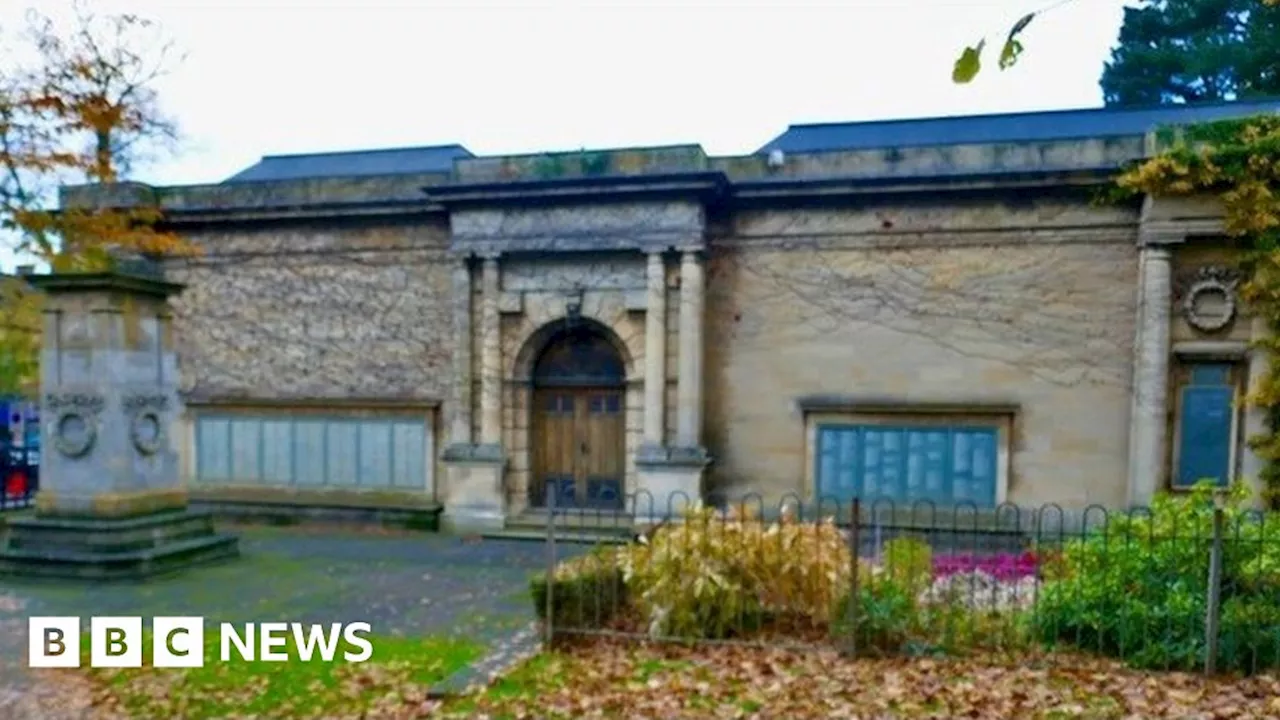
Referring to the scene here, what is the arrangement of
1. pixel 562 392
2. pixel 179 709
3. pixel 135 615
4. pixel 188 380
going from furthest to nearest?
1. pixel 188 380
2. pixel 562 392
3. pixel 135 615
4. pixel 179 709

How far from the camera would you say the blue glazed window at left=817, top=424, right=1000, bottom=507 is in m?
12.6

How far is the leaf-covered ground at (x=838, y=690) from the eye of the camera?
18.5 feet

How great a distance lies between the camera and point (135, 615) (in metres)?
8.59

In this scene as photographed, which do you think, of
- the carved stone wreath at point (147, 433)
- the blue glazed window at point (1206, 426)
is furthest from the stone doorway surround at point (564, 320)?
the blue glazed window at point (1206, 426)

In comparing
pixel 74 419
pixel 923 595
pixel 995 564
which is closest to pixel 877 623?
pixel 923 595

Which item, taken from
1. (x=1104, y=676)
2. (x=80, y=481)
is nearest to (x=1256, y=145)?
(x=1104, y=676)

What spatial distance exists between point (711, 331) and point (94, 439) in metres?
8.55

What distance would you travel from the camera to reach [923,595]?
8.13 m

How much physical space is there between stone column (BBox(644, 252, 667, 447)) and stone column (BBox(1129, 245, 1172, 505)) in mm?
6655

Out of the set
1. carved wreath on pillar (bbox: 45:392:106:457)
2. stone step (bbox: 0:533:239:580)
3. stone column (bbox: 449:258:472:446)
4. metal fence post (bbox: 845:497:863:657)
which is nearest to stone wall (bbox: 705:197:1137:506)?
stone column (bbox: 449:258:472:446)

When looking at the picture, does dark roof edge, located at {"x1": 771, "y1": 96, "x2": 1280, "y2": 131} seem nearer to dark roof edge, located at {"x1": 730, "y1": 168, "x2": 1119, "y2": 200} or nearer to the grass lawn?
dark roof edge, located at {"x1": 730, "y1": 168, "x2": 1119, "y2": 200}

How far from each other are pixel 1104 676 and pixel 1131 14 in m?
32.5

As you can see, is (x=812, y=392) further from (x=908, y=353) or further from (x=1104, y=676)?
(x=1104, y=676)

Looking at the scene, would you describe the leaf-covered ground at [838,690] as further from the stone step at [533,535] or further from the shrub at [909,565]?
the stone step at [533,535]
